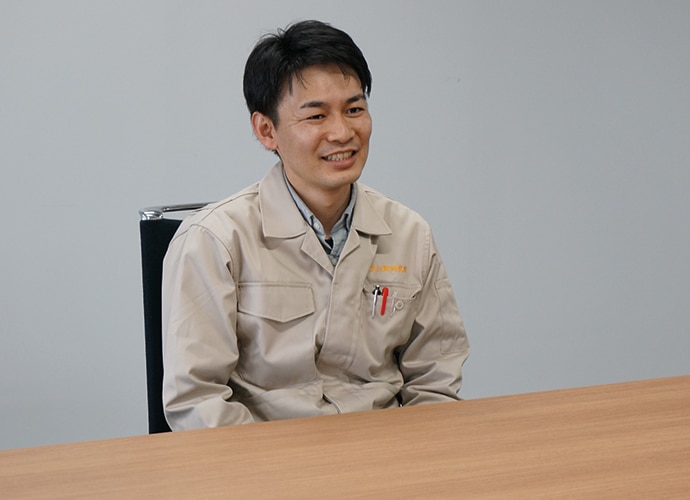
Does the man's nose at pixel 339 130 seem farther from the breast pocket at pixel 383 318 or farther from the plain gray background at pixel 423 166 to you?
the plain gray background at pixel 423 166

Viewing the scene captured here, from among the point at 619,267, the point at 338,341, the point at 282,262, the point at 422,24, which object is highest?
the point at 422,24

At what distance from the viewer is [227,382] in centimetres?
163

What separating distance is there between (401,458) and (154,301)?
0.66m

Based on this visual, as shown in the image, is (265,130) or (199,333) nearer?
(199,333)

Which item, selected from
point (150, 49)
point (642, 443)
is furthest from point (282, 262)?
point (150, 49)

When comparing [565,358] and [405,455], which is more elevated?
[405,455]

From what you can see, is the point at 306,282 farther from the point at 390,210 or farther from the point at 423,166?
the point at 423,166

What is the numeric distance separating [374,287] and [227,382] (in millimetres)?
317

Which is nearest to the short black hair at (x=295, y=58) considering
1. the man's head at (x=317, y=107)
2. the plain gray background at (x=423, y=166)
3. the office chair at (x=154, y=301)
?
the man's head at (x=317, y=107)

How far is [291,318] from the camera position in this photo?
163cm

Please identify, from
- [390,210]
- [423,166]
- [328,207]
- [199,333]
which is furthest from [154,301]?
[423,166]

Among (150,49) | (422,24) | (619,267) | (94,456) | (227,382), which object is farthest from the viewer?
(619,267)

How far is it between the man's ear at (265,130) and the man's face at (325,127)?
0.07 metres

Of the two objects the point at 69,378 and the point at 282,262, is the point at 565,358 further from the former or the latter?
the point at 282,262
